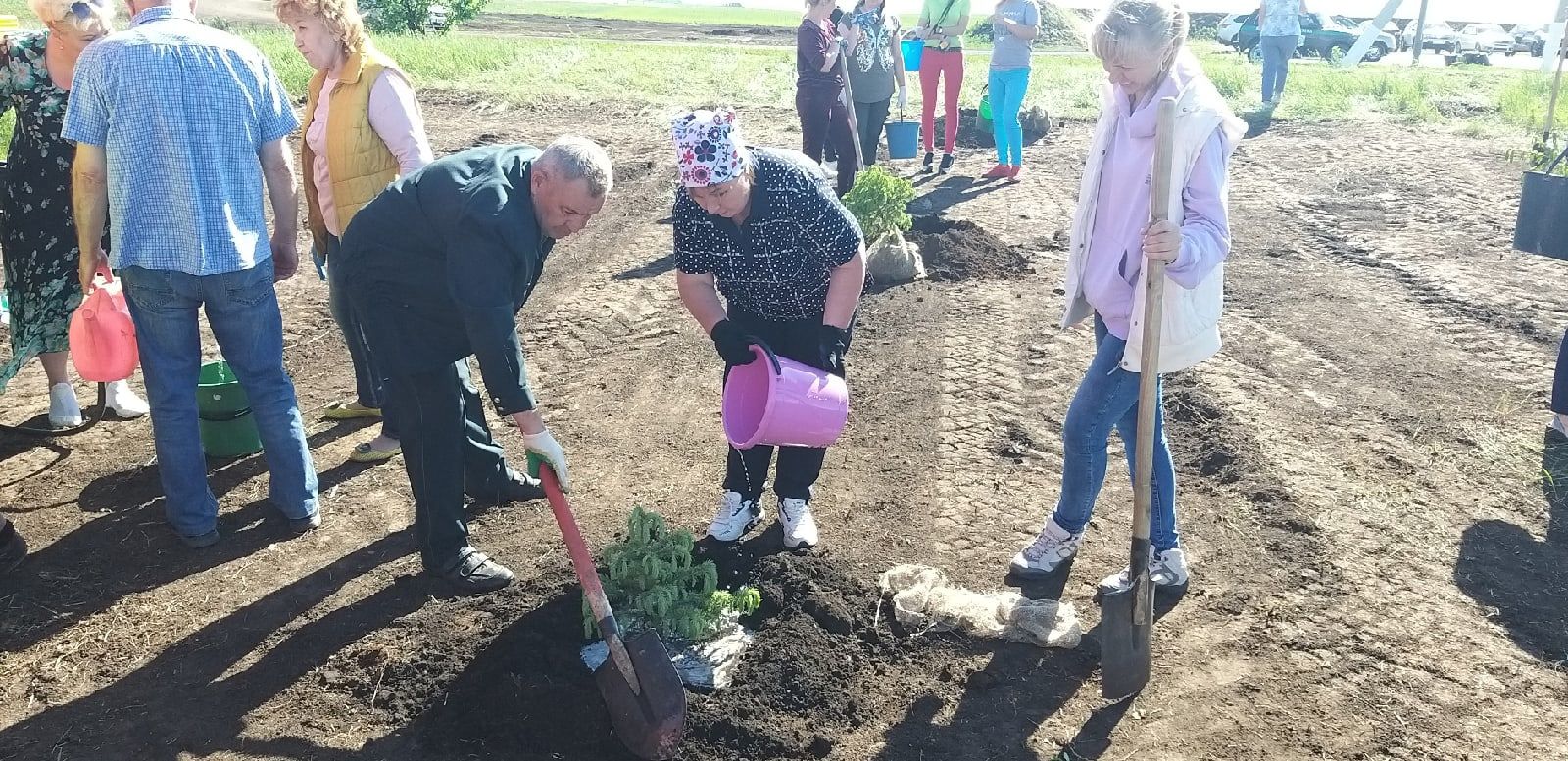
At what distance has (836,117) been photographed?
8414mm

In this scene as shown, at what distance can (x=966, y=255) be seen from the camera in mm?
7645

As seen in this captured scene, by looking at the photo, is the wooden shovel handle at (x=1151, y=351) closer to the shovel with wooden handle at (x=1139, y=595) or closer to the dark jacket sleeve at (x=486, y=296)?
the shovel with wooden handle at (x=1139, y=595)

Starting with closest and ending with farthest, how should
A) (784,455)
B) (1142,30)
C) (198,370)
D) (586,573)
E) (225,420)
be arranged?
(1142,30), (586,573), (198,370), (784,455), (225,420)

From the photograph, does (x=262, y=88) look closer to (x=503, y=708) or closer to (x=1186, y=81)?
(x=503, y=708)

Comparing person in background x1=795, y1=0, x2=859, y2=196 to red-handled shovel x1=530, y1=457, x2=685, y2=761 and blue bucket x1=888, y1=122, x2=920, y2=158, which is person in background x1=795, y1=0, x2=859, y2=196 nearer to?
blue bucket x1=888, y1=122, x2=920, y2=158

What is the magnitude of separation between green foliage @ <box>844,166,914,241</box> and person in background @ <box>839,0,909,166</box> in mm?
1528

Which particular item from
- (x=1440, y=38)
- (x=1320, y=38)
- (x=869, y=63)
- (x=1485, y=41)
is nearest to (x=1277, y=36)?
(x=869, y=63)

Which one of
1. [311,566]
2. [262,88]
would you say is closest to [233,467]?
[311,566]

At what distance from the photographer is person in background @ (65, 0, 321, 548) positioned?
3.73 metres

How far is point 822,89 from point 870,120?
3.26 ft

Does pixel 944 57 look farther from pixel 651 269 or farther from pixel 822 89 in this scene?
pixel 651 269

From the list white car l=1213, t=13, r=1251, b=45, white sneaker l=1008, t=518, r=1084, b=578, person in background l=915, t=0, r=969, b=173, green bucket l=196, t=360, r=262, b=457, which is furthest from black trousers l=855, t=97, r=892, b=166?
white car l=1213, t=13, r=1251, b=45

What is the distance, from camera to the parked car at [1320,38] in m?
26.5

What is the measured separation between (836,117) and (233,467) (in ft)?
16.3
